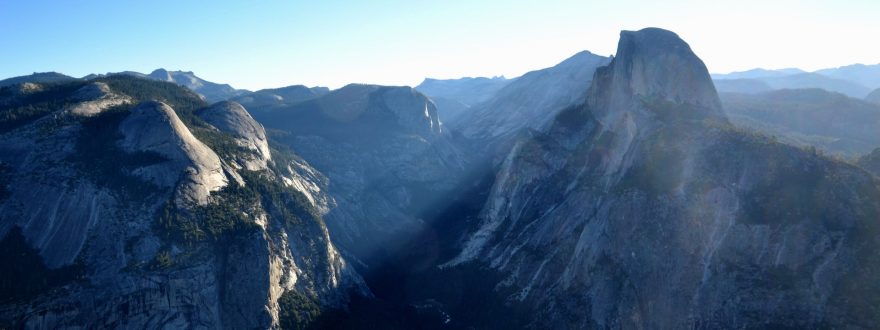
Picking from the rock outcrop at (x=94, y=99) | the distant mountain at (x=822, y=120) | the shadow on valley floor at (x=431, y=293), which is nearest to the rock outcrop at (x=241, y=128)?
the rock outcrop at (x=94, y=99)

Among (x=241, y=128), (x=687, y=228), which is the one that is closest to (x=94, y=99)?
(x=241, y=128)

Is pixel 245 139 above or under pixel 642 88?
under

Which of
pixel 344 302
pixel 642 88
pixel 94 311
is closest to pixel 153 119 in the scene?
pixel 94 311

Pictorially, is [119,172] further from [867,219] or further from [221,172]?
[867,219]

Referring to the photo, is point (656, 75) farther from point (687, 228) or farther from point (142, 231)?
point (142, 231)

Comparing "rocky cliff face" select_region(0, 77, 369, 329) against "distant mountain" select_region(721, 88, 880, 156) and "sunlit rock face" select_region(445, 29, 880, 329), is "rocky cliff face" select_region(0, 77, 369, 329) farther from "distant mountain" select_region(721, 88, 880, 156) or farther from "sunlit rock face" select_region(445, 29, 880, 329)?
"distant mountain" select_region(721, 88, 880, 156)

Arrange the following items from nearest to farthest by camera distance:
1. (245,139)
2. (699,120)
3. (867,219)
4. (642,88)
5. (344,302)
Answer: (867,219)
(699,120)
(344,302)
(642,88)
(245,139)

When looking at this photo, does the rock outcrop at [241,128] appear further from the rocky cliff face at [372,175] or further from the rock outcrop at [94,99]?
the rocky cliff face at [372,175]
